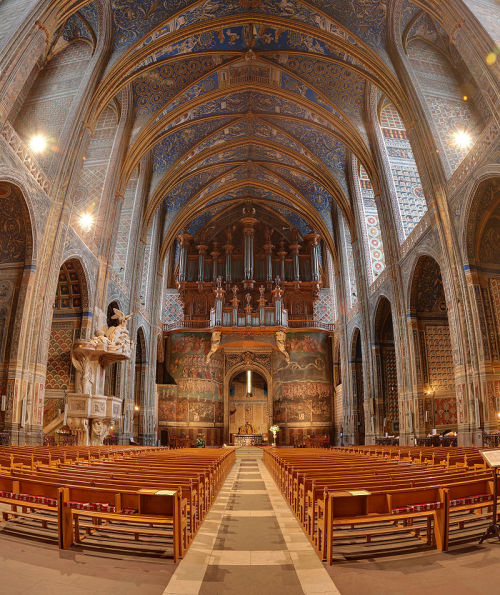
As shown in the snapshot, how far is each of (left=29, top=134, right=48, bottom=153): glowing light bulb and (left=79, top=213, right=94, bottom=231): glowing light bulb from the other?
357 centimetres

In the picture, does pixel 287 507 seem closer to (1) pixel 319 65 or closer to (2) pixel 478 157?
(2) pixel 478 157

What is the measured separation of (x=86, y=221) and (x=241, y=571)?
17.6 meters

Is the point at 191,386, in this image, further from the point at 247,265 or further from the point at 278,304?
the point at 247,265

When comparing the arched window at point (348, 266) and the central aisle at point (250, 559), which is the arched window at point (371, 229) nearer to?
the arched window at point (348, 266)

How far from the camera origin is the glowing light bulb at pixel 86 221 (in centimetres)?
1825

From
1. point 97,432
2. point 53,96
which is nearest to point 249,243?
point 53,96

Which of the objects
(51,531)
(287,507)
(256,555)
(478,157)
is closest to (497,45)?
(478,157)

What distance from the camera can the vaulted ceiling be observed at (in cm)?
1734

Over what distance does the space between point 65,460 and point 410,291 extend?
1474 cm

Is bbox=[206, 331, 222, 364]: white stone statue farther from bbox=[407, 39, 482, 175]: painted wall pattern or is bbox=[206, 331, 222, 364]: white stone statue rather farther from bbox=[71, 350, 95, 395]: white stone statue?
bbox=[407, 39, 482, 175]: painted wall pattern

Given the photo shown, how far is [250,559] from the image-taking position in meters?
4.01

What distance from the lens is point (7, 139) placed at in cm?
1230

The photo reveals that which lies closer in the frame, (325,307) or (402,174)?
(402,174)

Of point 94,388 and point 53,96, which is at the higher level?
point 53,96
